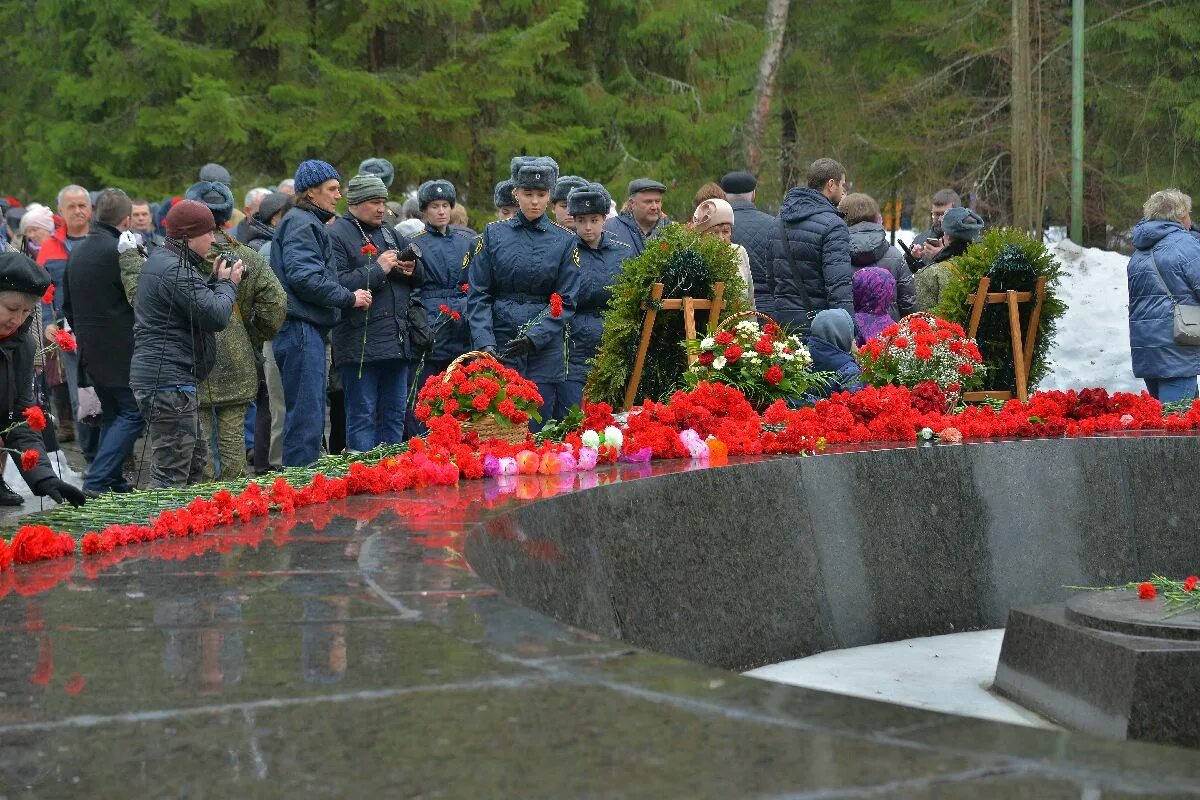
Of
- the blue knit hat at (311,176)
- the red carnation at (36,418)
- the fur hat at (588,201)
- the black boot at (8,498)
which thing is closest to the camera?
the red carnation at (36,418)

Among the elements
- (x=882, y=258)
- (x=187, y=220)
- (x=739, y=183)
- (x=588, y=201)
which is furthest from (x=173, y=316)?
(x=882, y=258)

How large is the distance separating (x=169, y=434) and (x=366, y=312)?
7.06 ft

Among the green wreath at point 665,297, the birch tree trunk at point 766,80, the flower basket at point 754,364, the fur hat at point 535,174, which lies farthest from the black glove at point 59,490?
the birch tree trunk at point 766,80

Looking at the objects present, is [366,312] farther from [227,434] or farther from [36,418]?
[36,418]

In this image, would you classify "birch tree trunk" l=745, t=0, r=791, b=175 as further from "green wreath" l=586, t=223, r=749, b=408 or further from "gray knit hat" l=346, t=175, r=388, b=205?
"gray knit hat" l=346, t=175, r=388, b=205

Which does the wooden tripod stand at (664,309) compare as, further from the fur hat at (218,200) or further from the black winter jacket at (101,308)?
the black winter jacket at (101,308)

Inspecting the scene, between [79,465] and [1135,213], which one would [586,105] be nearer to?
[1135,213]

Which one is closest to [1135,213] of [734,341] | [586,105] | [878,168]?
[878,168]

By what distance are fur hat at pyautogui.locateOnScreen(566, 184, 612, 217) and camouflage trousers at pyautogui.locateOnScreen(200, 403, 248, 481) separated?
245 centimetres

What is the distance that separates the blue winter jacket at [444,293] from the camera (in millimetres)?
11211

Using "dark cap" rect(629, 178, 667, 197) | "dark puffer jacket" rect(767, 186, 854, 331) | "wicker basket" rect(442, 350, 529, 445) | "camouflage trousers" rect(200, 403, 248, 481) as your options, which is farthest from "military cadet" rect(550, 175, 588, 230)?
"wicker basket" rect(442, 350, 529, 445)

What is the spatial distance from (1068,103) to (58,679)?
24.7m

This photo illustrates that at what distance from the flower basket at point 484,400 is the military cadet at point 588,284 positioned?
7.57ft

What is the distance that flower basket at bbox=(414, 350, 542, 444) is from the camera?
775 cm
